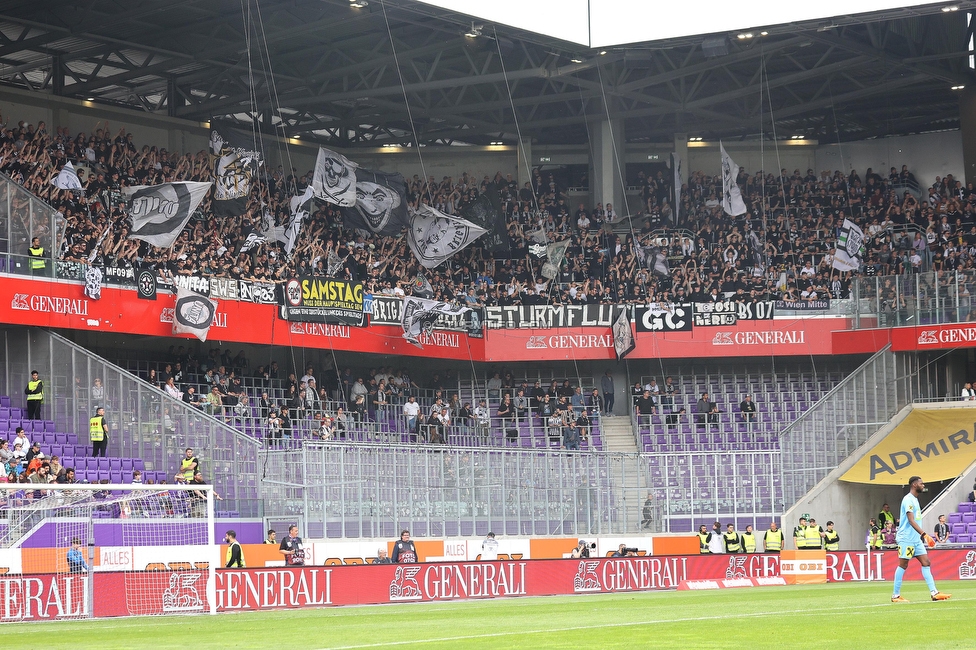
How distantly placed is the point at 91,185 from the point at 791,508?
2137 centimetres

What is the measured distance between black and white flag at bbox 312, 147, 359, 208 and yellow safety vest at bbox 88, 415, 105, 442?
11892 millimetres

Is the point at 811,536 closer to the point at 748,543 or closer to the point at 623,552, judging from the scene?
the point at 748,543

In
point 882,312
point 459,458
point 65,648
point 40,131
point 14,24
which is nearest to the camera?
point 65,648

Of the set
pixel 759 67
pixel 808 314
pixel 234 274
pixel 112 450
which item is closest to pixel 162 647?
pixel 112 450

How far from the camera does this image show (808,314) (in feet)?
144

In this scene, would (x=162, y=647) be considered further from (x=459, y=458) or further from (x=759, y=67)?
(x=759, y=67)

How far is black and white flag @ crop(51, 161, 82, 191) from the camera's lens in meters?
33.9

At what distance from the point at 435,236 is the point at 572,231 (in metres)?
7.69

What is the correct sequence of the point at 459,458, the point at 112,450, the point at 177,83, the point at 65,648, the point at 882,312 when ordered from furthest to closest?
the point at 177,83 < the point at 882,312 < the point at 459,458 < the point at 112,450 < the point at 65,648

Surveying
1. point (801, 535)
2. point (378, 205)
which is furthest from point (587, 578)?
point (378, 205)

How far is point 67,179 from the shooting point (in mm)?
34062

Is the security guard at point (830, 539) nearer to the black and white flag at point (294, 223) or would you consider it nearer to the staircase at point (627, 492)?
the staircase at point (627, 492)

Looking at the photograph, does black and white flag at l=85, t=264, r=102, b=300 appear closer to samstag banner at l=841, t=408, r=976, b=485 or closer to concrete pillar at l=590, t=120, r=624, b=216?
concrete pillar at l=590, t=120, r=624, b=216

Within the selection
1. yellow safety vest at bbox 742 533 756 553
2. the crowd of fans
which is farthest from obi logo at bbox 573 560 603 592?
the crowd of fans
